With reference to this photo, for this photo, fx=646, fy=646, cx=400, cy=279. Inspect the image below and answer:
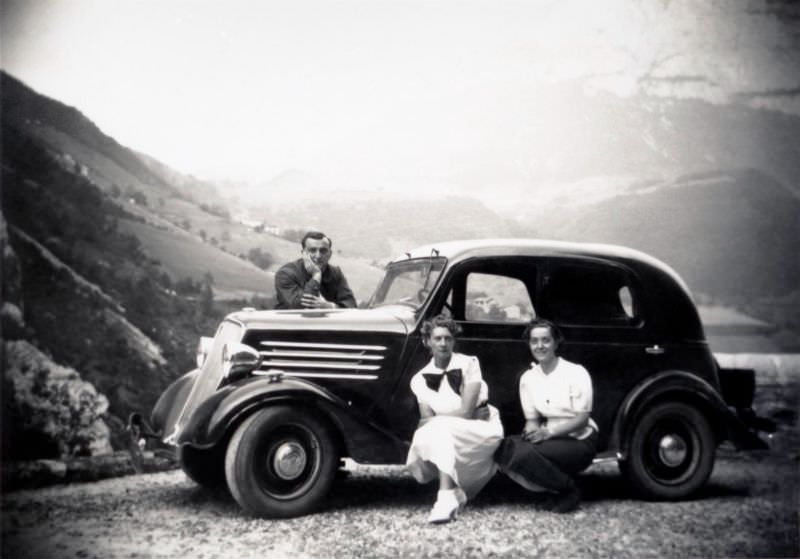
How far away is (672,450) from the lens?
3.71m

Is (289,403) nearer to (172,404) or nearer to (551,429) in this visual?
(172,404)

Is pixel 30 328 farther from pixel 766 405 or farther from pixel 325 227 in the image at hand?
Result: pixel 766 405

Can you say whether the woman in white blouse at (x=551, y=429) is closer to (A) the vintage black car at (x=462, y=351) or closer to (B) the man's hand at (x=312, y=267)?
(A) the vintage black car at (x=462, y=351)

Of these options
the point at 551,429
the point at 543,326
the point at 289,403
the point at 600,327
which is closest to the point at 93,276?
the point at 289,403

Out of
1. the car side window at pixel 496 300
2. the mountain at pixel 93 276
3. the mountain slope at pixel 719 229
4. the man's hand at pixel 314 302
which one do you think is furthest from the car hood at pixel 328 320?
the mountain slope at pixel 719 229

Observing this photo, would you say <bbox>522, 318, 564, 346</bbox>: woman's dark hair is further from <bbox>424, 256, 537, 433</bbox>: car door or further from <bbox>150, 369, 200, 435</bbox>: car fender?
<bbox>150, 369, 200, 435</bbox>: car fender

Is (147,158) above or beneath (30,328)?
above

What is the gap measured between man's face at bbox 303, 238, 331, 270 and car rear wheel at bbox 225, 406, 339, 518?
3.75 feet

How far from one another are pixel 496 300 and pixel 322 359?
110 cm

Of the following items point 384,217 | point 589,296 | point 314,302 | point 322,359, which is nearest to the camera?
point 322,359

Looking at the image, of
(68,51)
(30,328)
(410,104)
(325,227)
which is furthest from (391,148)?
(30,328)

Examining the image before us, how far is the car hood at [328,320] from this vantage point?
3420 millimetres

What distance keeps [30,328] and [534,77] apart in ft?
14.3

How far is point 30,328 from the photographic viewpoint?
434 centimetres
